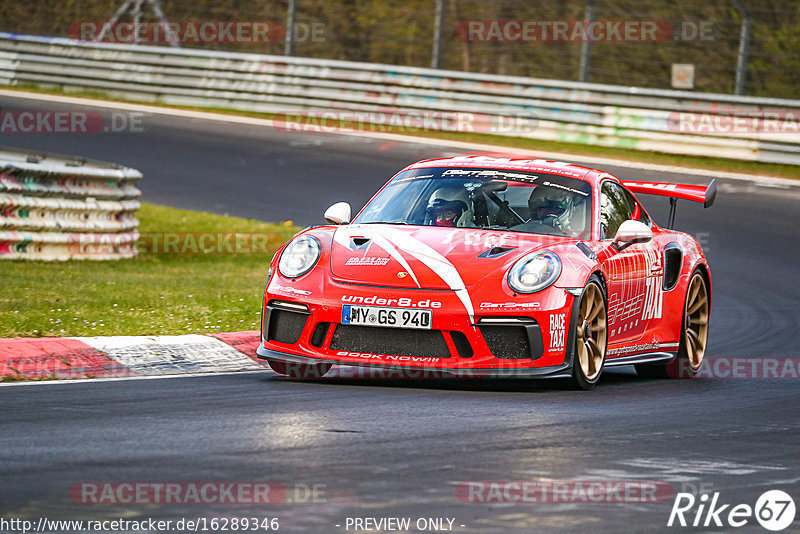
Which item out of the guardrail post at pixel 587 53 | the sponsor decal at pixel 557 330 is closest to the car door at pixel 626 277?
the sponsor decal at pixel 557 330

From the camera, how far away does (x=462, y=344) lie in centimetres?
734

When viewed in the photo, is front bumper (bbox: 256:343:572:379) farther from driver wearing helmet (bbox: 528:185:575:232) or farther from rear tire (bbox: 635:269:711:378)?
rear tire (bbox: 635:269:711:378)

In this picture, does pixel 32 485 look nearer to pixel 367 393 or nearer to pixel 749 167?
pixel 367 393

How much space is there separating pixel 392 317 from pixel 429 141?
589 inches

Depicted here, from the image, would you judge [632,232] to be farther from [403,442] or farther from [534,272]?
[403,442]

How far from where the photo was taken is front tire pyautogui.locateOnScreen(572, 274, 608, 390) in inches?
299

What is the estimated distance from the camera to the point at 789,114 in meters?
19.7

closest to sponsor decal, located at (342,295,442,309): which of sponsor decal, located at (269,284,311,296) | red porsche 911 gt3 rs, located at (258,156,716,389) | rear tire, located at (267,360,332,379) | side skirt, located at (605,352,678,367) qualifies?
red porsche 911 gt3 rs, located at (258,156,716,389)

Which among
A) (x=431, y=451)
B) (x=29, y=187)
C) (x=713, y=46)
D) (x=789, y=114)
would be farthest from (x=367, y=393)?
(x=713, y=46)

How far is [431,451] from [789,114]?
1530 cm

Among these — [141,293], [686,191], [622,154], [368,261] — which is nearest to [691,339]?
[686,191]

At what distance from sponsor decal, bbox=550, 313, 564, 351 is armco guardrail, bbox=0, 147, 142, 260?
7107mm

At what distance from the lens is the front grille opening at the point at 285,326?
761 centimetres

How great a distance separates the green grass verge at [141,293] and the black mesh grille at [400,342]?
2.21m
